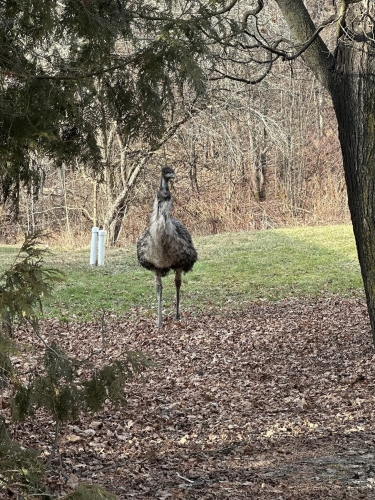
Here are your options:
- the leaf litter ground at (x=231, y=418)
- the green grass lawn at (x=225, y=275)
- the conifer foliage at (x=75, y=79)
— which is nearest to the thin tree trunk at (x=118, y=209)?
the green grass lawn at (x=225, y=275)

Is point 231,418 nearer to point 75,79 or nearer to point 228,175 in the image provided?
point 75,79

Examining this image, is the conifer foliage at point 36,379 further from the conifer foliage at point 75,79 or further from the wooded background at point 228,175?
the wooded background at point 228,175

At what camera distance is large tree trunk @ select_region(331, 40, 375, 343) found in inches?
265

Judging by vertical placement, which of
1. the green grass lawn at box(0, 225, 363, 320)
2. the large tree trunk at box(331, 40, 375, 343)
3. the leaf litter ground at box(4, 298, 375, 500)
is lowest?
the leaf litter ground at box(4, 298, 375, 500)

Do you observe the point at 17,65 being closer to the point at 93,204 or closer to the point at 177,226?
the point at 177,226

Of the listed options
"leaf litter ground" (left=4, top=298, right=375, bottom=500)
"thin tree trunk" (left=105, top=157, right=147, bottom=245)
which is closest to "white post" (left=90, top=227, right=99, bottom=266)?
"thin tree trunk" (left=105, top=157, right=147, bottom=245)

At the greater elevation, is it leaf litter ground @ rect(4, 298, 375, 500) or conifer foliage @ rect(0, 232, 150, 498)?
conifer foliage @ rect(0, 232, 150, 498)

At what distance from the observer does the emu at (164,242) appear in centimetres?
1195

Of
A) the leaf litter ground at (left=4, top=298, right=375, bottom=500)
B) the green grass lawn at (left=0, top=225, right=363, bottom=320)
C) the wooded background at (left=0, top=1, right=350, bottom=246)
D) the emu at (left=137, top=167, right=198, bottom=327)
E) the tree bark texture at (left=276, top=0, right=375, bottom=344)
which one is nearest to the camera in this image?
the leaf litter ground at (left=4, top=298, right=375, bottom=500)

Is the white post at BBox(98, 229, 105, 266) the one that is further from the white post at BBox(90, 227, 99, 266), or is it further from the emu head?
the emu head

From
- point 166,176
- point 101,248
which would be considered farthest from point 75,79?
point 101,248

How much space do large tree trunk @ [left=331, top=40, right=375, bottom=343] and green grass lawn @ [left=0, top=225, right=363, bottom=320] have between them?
7.01 metres

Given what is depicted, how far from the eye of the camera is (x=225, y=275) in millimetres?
18250

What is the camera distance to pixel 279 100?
30.3 metres
